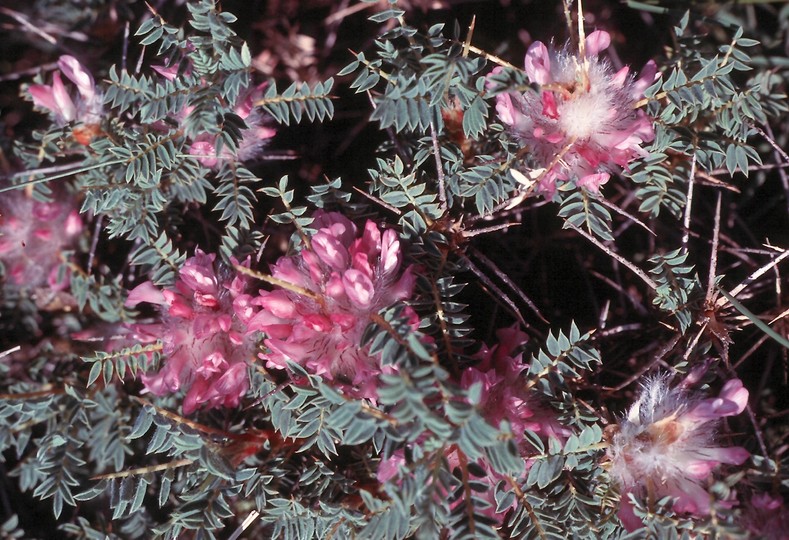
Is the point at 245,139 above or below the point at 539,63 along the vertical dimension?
below

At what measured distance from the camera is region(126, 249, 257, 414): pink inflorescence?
1.29 m

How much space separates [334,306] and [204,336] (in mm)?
290

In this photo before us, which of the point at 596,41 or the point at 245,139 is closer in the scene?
the point at 596,41

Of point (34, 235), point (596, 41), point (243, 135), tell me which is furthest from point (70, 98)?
point (596, 41)

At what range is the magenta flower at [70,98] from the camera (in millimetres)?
1468

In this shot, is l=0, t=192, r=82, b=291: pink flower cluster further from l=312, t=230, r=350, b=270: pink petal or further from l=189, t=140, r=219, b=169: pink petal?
l=312, t=230, r=350, b=270: pink petal

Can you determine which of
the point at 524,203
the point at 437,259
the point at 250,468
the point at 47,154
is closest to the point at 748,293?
the point at 524,203

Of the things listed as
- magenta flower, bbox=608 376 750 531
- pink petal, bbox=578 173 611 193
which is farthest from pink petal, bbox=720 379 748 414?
pink petal, bbox=578 173 611 193

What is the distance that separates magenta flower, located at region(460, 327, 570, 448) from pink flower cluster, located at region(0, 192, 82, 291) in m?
1.02

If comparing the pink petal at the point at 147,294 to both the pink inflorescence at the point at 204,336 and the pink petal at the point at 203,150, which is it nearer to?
the pink inflorescence at the point at 204,336

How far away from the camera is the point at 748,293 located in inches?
58.1

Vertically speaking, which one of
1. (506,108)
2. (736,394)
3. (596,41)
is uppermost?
(596,41)

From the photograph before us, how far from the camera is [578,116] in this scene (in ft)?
4.10

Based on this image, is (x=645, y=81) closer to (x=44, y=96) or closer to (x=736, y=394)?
(x=736, y=394)
